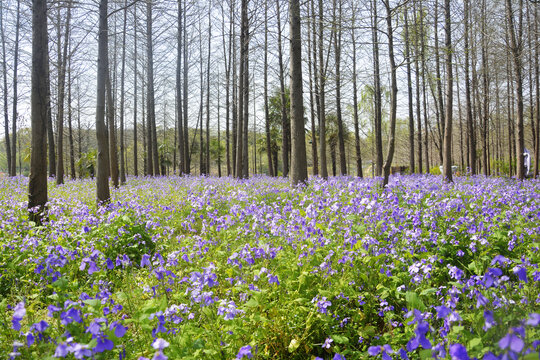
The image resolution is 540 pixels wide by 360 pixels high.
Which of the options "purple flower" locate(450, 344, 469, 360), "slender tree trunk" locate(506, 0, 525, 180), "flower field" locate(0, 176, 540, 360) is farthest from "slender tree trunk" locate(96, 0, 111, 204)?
"slender tree trunk" locate(506, 0, 525, 180)

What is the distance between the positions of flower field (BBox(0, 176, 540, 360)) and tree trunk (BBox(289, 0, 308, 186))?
347 centimetres

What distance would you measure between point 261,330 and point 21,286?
9.27ft

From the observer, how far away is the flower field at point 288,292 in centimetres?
177

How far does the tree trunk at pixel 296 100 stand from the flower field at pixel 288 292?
3.47 m

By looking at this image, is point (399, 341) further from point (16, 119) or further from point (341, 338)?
point (16, 119)

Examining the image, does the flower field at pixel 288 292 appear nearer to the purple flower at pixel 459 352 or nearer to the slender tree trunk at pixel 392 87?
the purple flower at pixel 459 352

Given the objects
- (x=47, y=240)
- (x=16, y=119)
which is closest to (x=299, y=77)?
(x=47, y=240)

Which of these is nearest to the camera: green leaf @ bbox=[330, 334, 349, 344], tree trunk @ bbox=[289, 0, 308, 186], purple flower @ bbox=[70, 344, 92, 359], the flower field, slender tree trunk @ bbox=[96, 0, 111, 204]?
purple flower @ bbox=[70, 344, 92, 359]

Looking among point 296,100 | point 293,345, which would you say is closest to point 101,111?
point 296,100

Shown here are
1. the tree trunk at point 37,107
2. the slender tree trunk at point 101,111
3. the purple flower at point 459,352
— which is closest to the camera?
the purple flower at point 459,352

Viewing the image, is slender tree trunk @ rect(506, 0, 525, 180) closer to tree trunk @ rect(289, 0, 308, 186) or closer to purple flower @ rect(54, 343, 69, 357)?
tree trunk @ rect(289, 0, 308, 186)

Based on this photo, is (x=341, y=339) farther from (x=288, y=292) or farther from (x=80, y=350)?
(x=80, y=350)

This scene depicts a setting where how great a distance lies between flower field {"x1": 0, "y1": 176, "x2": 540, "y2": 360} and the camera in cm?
177

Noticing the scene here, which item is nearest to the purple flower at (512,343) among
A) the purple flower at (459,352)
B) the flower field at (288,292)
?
the flower field at (288,292)
